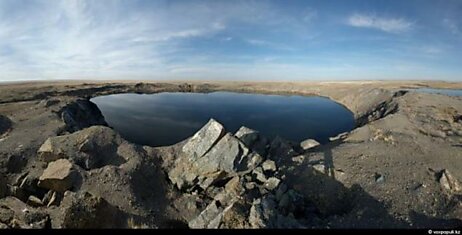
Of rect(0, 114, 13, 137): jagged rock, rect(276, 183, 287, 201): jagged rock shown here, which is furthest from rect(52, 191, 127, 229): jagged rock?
rect(0, 114, 13, 137): jagged rock

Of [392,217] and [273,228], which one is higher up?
[273,228]

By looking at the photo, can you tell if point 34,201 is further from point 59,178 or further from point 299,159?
point 299,159

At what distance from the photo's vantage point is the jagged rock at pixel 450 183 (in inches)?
627

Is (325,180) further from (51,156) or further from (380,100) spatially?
(380,100)

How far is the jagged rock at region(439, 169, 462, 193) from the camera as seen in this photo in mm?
15922

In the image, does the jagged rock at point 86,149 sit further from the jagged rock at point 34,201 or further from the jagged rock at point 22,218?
the jagged rock at point 22,218

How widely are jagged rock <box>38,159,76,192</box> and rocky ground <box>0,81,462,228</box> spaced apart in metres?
0.05

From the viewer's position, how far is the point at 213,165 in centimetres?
1795

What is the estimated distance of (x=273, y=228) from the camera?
35.4 feet

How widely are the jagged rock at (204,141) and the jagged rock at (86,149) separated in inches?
171

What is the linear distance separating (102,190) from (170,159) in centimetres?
512
